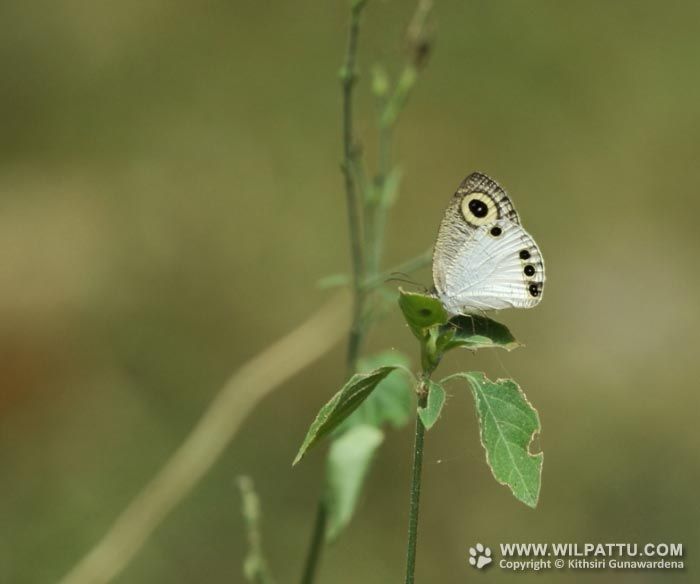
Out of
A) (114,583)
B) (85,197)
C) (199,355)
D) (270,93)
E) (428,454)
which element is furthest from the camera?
(270,93)

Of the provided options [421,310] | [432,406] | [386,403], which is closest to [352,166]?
[386,403]

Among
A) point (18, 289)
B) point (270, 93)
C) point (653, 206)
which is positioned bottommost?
point (18, 289)

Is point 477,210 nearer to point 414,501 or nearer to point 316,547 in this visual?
point 414,501

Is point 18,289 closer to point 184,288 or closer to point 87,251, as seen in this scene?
point 87,251

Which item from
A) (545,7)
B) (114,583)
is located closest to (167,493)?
(114,583)

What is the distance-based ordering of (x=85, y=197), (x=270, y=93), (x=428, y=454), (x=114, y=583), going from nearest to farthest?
1. (x=114, y=583)
2. (x=428, y=454)
3. (x=85, y=197)
4. (x=270, y=93)

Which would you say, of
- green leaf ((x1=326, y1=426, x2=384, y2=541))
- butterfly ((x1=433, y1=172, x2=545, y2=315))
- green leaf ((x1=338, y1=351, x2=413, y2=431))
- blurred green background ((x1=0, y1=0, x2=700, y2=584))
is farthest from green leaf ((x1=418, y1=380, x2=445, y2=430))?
blurred green background ((x1=0, y1=0, x2=700, y2=584))

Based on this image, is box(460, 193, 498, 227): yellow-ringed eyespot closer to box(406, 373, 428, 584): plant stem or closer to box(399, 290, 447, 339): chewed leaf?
box(399, 290, 447, 339): chewed leaf

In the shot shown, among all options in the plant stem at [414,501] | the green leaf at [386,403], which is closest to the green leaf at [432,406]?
the plant stem at [414,501]
